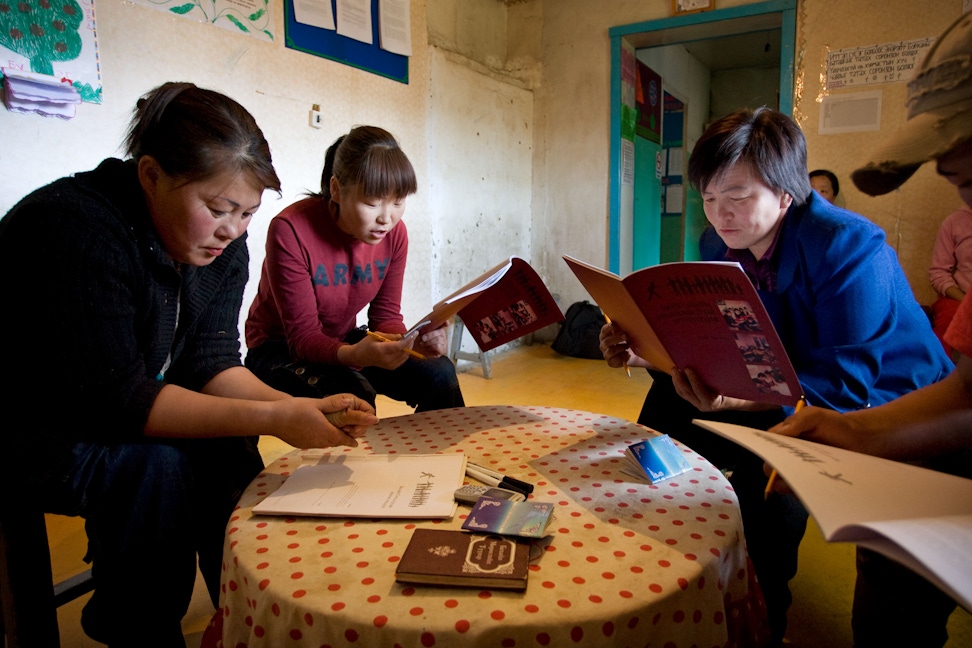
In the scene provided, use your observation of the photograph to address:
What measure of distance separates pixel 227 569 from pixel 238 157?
2.14ft

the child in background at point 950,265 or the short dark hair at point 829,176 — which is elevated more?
the short dark hair at point 829,176

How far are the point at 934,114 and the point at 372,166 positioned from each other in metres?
1.17

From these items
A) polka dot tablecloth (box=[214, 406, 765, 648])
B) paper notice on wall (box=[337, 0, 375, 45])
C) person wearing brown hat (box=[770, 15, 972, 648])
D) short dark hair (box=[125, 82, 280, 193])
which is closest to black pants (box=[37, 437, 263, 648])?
polka dot tablecloth (box=[214, 406, 765, 648])

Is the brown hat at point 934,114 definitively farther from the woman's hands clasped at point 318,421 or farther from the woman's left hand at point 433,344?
the woman's left hand at point 433,344

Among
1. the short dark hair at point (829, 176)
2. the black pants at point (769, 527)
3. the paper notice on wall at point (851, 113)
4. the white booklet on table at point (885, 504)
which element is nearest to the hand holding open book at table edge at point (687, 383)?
the black pants at point (769, 527)

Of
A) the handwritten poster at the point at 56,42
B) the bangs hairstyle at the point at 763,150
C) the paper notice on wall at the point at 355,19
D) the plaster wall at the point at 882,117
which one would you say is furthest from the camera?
the plaster wall at the point at 882,117

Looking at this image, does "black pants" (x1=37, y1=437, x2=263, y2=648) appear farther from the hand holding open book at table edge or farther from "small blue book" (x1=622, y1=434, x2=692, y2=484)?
the hand holding open book at table edge

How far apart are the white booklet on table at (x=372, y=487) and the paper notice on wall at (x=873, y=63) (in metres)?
3.46

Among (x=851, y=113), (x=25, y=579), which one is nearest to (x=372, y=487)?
(x=25, y=579)

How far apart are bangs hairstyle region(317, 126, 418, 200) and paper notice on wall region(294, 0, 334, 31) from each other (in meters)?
1.39

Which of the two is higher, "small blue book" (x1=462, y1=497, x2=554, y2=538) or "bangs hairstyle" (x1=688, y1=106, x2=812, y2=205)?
"bangs hairstyle" (x1=688, y1=106, x2=812, y2=205)

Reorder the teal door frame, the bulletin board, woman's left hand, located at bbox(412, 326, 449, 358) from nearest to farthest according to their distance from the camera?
woman's left hand, located at bbox(412, 326, 449, 358)
the bulletin board
the teal door frame

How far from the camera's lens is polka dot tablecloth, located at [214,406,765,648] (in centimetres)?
62

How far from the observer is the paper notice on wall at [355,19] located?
2848 mm
